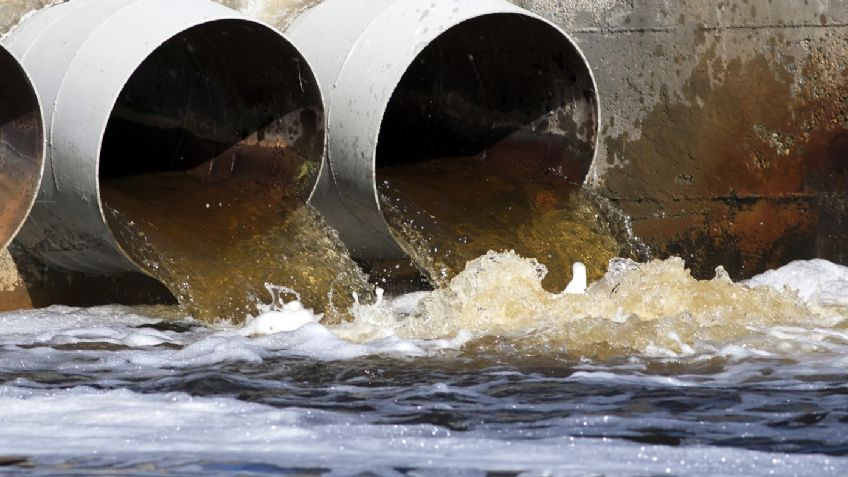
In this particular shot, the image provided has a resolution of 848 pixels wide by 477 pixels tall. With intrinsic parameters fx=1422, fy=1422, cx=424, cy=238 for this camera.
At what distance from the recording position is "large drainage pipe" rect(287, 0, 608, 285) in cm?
704

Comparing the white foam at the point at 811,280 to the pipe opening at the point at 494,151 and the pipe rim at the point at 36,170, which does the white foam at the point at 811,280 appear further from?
the pipe rim at the point at 36,170

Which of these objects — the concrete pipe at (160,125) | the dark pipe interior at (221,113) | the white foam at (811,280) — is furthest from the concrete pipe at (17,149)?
the white foam at (811,280)

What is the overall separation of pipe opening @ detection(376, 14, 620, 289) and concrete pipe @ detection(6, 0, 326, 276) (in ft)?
2.20

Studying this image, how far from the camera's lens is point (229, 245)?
7008 mm

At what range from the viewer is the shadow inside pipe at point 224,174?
6777 millimetres

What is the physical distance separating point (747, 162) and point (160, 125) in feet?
10.6

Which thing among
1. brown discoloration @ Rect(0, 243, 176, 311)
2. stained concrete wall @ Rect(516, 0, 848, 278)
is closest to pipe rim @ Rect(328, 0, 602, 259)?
stained concrete wall @ Rect(516, 0, 848, 278)

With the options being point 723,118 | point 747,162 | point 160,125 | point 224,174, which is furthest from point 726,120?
point 160,125

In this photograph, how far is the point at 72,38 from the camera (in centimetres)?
660

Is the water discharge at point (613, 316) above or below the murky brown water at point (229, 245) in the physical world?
below

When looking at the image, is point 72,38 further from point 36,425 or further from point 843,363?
point 843,363

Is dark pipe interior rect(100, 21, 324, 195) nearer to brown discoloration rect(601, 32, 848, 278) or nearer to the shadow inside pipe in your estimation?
the shadow inside pipe

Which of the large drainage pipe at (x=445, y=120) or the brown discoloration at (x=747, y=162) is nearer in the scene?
the large drainage pipe at (x=445, y=120)

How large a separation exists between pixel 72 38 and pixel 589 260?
2.85 metres
